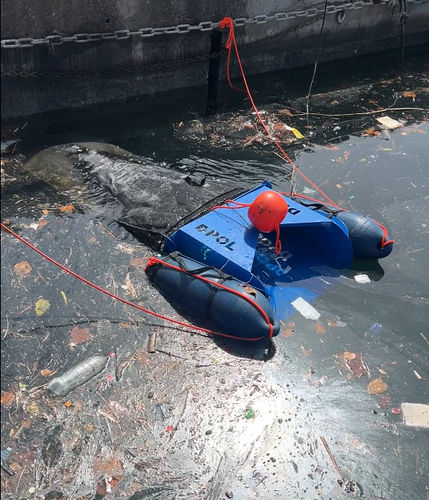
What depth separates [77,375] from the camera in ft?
14.5

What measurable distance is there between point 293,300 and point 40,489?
3070mm

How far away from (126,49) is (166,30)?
80 centimetres

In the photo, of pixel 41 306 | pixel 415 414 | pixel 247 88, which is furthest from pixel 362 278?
pixel 247 88

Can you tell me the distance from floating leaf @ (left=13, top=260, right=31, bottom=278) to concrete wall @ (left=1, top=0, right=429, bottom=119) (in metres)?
3.85

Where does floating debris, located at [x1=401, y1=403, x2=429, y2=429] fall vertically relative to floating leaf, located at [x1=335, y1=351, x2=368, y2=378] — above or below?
below

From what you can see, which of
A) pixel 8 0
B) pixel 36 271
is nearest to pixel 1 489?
pixel 36 271

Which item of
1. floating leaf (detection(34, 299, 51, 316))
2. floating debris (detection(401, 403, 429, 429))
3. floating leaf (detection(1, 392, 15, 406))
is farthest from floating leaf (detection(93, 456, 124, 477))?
floating debris (detection(401, 403, 429, 429))

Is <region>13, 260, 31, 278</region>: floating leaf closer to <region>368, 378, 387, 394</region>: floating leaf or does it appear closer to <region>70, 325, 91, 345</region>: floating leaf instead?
<region>70, 325, 91, 345</region>: floating leaf

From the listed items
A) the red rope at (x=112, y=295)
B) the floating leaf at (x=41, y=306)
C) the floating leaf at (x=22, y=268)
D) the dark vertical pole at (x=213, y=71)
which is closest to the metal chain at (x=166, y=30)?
the dark vertical pole at (x=213, y=71)

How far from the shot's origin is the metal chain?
24.6ft

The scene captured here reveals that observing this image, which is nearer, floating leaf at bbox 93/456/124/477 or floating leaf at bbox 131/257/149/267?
floating leaf at bbox 93/456/124/477

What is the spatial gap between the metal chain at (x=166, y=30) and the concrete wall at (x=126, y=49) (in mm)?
108

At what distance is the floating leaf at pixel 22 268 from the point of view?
547 centimetres

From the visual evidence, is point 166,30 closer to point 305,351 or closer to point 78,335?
point 78,335
